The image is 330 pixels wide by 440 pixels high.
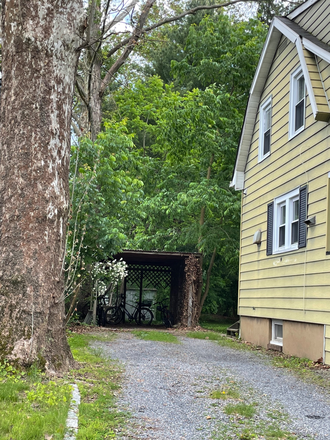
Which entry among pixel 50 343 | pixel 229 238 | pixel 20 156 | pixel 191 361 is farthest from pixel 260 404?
pixel 229 238

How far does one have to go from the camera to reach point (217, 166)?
19.6 meters

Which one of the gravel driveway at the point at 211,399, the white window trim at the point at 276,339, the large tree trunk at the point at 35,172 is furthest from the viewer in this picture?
the white window trim at the point at 276,339

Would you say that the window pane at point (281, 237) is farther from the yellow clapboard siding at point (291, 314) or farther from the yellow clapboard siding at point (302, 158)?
the yellow clapboard siding at point (291, 314)

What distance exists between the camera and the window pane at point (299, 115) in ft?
31.9

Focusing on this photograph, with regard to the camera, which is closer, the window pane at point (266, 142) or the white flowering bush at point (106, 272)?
the window pane at point (266, 142)

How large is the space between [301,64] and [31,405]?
25.0ft

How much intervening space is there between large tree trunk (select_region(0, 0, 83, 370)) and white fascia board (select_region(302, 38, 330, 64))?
13.8 ft

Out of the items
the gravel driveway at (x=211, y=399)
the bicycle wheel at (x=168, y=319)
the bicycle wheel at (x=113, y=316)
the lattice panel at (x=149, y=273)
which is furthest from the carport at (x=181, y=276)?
the gravel driveway at (x=211, y=399)

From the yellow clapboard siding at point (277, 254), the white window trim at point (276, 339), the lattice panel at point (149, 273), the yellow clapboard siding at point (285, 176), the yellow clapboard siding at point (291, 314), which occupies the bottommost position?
the white window trim at point (276, 339)

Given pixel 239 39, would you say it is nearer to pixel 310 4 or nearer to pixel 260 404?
pixel 310 4

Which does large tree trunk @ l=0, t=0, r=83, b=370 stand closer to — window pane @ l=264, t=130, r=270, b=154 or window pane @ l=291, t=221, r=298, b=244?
window pane @ l=291, t=221, r=298, b=244

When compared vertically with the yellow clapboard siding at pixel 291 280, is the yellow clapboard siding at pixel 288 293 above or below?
below

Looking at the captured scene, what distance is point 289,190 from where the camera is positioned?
998 cm

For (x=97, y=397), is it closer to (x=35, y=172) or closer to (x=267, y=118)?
(x=35, y=172)
